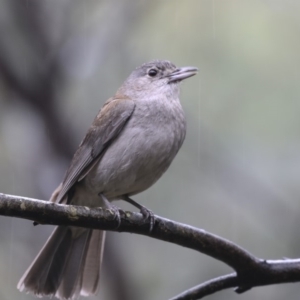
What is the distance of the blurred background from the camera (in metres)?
6.29

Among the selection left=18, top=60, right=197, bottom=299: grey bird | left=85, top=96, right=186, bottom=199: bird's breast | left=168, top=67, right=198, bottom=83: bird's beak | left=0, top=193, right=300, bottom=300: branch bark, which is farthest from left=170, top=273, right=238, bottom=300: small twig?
left=168, top=67, right=198, bottom=83: bird's beak

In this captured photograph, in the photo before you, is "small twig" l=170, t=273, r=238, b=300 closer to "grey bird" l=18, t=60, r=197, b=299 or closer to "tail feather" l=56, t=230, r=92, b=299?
"grey bird" l=18, t=60, r=197, b=299

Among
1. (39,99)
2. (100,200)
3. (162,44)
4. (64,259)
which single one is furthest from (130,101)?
(162,44)

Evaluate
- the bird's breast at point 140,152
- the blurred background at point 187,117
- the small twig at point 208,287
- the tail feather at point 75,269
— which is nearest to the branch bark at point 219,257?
the small twig at point 208,287

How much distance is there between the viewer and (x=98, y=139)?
4547 mm

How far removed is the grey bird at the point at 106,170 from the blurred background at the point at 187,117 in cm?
123

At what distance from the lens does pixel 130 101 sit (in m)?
4.62

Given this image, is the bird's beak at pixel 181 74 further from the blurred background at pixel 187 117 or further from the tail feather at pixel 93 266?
the blurred background at pixel 187 117

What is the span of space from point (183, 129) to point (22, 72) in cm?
245

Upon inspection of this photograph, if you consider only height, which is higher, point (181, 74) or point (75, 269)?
point (181, 74)

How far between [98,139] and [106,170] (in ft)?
0.90

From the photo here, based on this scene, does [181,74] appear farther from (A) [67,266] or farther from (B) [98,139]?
(A) [67,266]

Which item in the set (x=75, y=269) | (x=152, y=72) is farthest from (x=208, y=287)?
(x=152, y=72)

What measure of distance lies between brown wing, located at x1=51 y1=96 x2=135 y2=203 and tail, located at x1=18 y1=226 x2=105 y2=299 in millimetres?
349
